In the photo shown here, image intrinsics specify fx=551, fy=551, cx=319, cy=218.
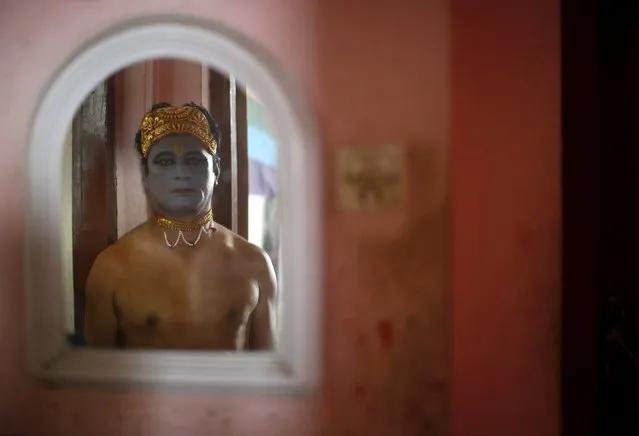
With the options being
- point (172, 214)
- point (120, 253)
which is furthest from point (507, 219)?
point (120, 253)

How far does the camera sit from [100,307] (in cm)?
117

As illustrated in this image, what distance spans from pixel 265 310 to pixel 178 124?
425mm

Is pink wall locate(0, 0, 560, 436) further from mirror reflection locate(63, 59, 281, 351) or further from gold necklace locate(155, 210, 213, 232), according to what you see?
gold necklace locate(155, 210, 213, 232)

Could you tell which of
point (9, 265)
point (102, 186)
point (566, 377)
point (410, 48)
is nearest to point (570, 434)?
point (566, 377)

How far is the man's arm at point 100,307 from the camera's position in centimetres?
117

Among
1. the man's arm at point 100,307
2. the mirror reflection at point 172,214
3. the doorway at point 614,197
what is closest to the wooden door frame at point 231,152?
the mirror reflection at point 172,214

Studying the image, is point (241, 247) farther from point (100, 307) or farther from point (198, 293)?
point (100, 307)

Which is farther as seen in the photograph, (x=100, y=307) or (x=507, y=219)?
(x=100, y=307)

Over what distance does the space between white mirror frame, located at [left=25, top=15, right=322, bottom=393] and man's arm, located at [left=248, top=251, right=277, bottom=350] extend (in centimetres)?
2

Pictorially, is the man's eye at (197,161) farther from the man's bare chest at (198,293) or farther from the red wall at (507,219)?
the red wall at (507,219)

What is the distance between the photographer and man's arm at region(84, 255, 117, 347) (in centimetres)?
117

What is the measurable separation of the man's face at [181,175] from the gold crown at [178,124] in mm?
11

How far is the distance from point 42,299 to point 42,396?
0.21m

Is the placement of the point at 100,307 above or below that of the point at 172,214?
below
